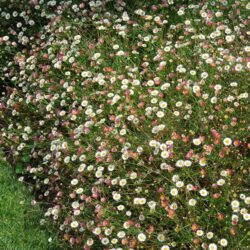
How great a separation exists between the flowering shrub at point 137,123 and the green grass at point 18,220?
12 cm

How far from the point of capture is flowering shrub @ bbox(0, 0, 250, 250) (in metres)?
3.69

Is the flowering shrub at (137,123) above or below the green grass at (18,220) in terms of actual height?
above

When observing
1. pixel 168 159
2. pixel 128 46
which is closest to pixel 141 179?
pixel 168 159

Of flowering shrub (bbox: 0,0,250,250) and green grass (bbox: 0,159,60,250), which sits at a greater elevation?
flowering shrub (bbox: 0,0,250,250)

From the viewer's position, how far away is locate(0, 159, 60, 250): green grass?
4.13 metres

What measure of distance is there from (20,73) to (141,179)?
2.09m

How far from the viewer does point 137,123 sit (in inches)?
165

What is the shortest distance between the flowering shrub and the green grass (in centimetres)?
12

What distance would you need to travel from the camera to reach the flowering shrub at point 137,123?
12.1 feet

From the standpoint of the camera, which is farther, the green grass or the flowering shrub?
the green grass

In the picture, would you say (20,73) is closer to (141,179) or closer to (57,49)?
(57,49)

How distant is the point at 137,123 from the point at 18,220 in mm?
1194

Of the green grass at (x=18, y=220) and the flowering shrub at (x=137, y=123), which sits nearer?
the flowering shrub at (x=137, y=123)

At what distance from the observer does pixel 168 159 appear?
12.8ft
